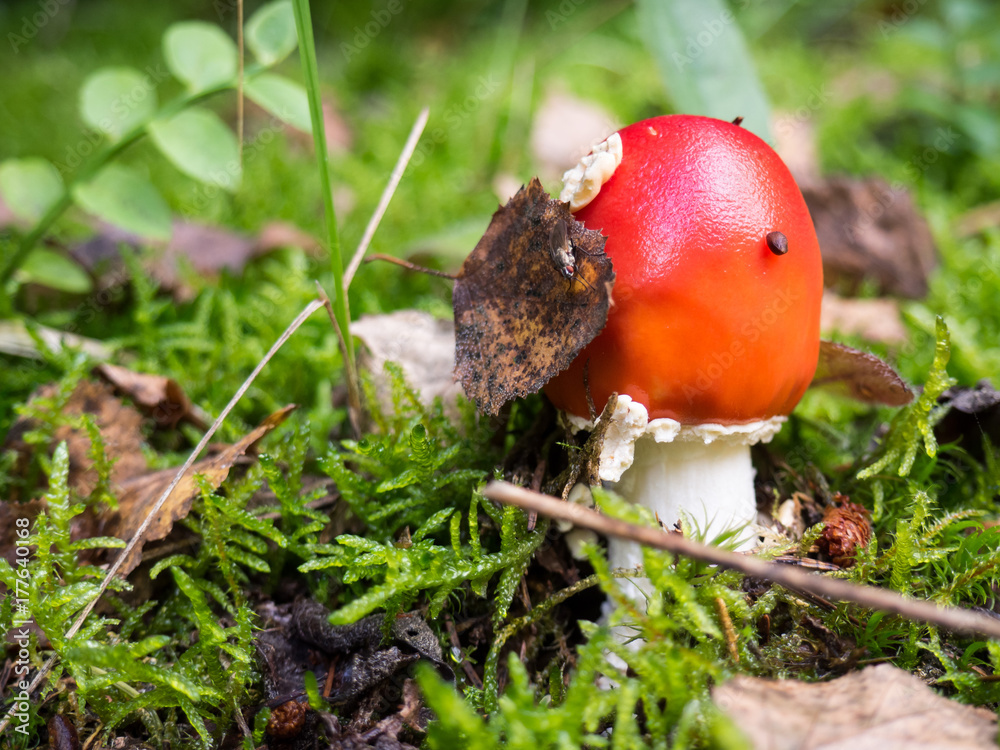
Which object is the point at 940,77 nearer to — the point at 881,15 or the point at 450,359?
the point at 881,15

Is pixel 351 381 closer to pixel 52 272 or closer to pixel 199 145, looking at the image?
pixel 199 145

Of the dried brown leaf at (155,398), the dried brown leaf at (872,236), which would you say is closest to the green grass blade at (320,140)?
the dried brown leaf at (155,398)

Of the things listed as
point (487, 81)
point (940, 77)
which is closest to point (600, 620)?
point (487, 81)

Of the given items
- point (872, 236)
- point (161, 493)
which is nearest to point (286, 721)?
point (161, 493)

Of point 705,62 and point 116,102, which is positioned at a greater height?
point 705,62

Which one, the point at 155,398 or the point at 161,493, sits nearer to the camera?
the point at 161,493

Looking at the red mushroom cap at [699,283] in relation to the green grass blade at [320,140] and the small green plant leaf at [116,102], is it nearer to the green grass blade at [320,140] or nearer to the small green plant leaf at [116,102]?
the green grass blade at [320,140]
